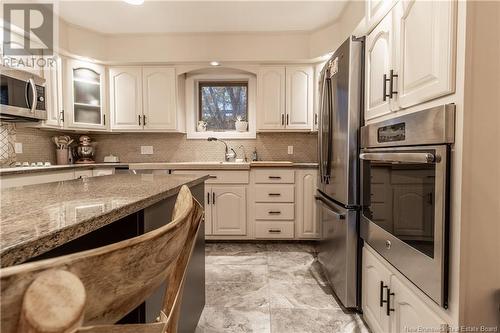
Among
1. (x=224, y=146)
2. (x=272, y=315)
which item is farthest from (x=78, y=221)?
(x=224, y=146)

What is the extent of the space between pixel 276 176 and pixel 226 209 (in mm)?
687

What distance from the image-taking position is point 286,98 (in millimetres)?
3410

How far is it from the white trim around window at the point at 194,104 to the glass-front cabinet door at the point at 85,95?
3.44 feet

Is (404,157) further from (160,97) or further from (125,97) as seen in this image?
(125,97)

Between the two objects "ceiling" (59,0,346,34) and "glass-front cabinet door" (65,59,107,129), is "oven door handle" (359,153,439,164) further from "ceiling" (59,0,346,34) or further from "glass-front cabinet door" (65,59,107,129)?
"glass-front cabinet door" (65,59,107,129)

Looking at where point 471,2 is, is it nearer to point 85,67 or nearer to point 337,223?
point 337,223

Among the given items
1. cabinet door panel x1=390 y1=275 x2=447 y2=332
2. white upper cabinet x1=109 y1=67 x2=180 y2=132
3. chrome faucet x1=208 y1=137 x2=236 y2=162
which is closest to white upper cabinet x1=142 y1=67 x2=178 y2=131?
white upper cabinet x1=109 y1=67 x2=180 y2=132

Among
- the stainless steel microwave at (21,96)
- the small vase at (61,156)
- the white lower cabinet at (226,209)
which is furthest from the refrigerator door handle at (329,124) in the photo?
the small vase at (61,156)

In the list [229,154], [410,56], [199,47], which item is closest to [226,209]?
[229,154]

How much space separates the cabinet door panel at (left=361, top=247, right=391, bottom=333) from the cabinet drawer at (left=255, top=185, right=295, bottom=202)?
1.53 meters

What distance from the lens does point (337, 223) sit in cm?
194

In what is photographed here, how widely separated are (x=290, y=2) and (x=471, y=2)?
2.23 m

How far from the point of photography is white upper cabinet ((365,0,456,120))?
0.95 meters

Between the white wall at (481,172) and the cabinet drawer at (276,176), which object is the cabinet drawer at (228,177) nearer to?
the cabinet drawer at (276,176)
